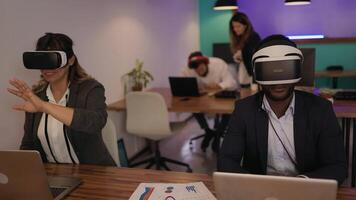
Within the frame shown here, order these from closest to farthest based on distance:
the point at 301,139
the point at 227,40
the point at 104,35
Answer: the point at 301,139 → the point at 104,35 → the point at 227,40

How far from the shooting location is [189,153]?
4438 millimetres

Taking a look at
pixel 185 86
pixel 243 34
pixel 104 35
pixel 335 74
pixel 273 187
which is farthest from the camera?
pixel 335 74

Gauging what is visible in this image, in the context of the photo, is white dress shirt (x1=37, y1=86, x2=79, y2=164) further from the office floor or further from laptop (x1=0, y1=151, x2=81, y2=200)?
the office floor

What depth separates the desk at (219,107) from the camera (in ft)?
9.08

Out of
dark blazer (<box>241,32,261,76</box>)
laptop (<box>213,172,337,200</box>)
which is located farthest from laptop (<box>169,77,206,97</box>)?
laptop (<box>213,172,337,200</box>)

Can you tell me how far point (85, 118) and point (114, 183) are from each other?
1.17 ft

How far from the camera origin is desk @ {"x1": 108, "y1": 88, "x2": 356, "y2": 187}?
2.77 meters

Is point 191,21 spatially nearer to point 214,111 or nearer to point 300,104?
point 214,111

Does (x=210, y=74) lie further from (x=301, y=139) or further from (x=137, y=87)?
(x=301, y=139)

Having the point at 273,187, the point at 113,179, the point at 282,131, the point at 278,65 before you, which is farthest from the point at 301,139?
the point at 113,179

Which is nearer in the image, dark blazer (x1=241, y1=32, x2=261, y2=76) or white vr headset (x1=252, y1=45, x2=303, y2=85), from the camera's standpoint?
white vr headset (x1=252, y1=45, x2=303, y2=85)

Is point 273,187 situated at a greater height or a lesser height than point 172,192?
greater

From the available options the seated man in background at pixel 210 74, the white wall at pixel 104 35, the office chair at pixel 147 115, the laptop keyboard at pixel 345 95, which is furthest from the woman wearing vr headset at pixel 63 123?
the seated man in background at pixel 210 74

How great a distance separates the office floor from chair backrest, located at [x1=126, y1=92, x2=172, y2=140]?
75cm
